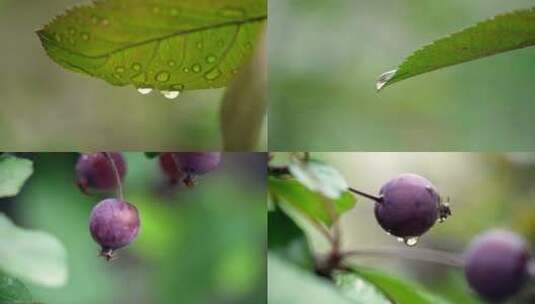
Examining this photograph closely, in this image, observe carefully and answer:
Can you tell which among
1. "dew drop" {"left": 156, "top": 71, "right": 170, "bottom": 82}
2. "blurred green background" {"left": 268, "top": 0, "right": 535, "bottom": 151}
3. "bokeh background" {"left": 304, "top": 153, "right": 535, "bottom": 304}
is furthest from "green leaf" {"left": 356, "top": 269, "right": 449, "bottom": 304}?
"blurred green background" {"left": 268, "top": 0, "right": 535, "bottom": 151}

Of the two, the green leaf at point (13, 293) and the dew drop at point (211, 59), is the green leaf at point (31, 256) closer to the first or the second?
the green leaf at point (13, 293)

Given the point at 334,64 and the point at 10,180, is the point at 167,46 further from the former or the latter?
the point at 334,64

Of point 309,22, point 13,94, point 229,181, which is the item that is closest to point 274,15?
point 309,22

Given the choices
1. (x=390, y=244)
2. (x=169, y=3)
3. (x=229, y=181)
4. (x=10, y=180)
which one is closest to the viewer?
(x=169, y=3)

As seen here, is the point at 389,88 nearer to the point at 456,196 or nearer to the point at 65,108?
the point at 456,196

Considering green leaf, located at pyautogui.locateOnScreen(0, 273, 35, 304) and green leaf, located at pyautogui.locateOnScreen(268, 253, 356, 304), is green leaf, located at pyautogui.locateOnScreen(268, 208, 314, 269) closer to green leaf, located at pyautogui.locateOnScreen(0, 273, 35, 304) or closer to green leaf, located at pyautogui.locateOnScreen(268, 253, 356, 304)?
green leaf, located at pyautogui.locateOnScreen(268, 253, 356, 304)

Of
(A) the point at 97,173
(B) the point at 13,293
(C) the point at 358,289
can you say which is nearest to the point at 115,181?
(A) the point at 97,173
